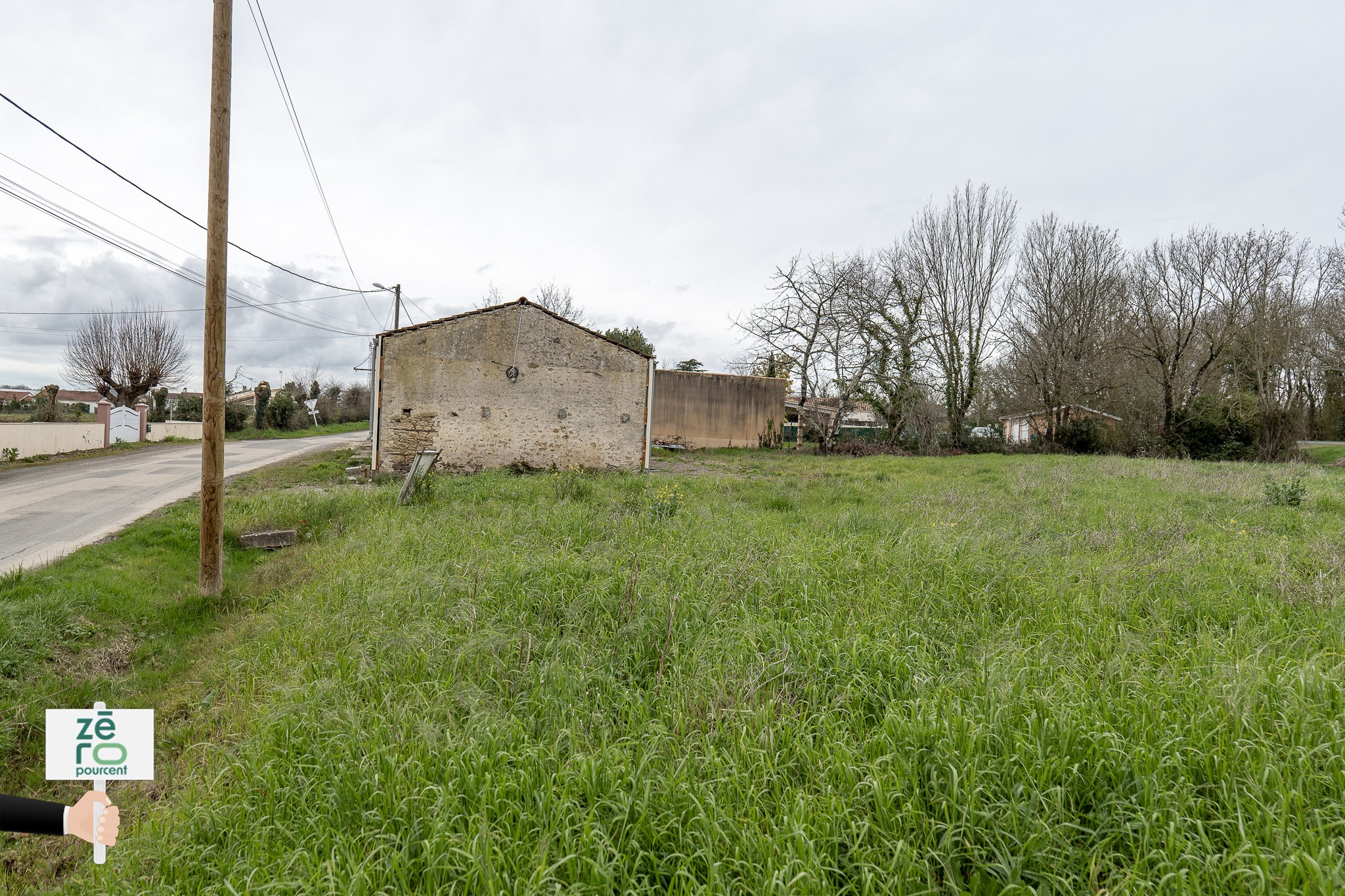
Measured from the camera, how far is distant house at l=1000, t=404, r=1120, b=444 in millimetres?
25266

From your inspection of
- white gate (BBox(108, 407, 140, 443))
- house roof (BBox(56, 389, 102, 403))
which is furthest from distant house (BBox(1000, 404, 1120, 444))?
house roof (BBox(56, 389, 102, 403))

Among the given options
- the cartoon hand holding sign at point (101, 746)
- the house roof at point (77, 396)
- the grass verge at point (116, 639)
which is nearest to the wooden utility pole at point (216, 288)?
the grass verge at point (116, 639)

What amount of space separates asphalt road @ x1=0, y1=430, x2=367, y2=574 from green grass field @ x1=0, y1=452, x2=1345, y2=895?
50.7 inches

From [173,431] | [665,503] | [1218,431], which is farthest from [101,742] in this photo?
[173,431]

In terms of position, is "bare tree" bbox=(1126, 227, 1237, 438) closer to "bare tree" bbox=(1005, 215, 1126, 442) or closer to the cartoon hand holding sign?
"bare tree" bbox=(1005, 215, 1126, 442)

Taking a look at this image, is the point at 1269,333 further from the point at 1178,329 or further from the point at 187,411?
the point at 187,411

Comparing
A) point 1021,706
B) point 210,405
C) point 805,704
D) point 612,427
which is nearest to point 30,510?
point 210,405

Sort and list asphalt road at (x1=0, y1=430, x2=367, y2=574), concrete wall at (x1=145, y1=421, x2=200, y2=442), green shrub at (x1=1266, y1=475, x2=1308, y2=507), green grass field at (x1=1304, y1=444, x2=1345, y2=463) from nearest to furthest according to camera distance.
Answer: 1. asphalt road at (x1=0, y1=430, x2=367, y2=574)
2. green shrub at (x1=1266, y1=475, x2=1308, y2=507)
3. green grass field at (x1=1304, y1=444, x2=1345, y2=463)
4. concrete wall at (x1=145, y1=421, x2=200, y2=442)

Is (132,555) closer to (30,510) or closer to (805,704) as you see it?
(30,510)

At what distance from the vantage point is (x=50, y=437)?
17516 mm

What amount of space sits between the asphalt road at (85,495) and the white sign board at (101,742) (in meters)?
6.76

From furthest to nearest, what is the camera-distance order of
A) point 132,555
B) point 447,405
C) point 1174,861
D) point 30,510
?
point 447,405, point 30,510, point 132,555, point 1174,861

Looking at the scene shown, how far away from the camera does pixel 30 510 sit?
31.0 ft

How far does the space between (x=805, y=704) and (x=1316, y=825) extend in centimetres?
194
